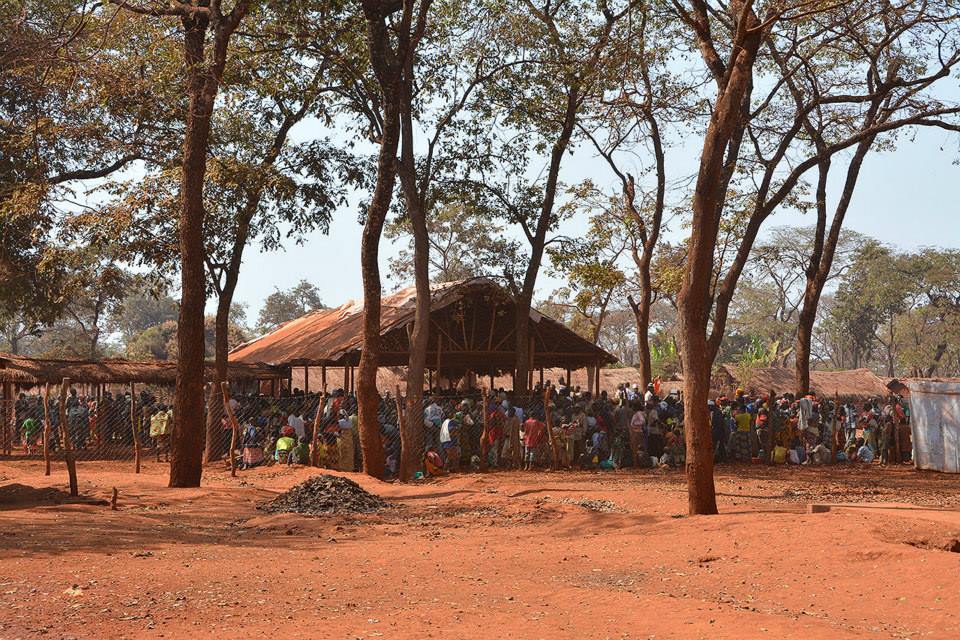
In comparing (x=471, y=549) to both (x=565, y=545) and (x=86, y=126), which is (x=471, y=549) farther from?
(x=86, y=126)

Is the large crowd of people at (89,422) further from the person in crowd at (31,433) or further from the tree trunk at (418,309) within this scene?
the tree trunk at (418,309)

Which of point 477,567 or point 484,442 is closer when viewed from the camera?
point 477,567

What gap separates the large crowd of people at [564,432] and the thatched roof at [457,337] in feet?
9.75

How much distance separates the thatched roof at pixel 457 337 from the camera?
24.6 m

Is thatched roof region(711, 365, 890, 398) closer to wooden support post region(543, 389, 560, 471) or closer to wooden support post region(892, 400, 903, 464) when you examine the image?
wooden support post region(892, 400, 903, 464)

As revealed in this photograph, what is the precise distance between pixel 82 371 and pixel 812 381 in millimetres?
31017

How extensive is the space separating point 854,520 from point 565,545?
310cm

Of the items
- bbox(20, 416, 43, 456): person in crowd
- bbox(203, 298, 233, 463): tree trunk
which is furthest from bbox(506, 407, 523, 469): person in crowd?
bbox(20, 416, 43, 456): person in crowd

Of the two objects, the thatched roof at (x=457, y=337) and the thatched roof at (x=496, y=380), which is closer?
the thatched roof at (x=457, y=337)

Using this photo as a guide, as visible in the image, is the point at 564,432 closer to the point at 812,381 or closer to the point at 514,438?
the point at 514,438

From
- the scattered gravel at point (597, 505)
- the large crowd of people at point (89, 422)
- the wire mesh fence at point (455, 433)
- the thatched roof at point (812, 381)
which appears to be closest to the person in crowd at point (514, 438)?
the wire mesh fence at point (455, 433)

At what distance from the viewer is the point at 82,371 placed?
2420cm

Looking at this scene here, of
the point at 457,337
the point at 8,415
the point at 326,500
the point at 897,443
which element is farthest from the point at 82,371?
the point at 897,443

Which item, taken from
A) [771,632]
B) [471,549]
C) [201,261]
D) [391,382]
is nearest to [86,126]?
[201,261]
